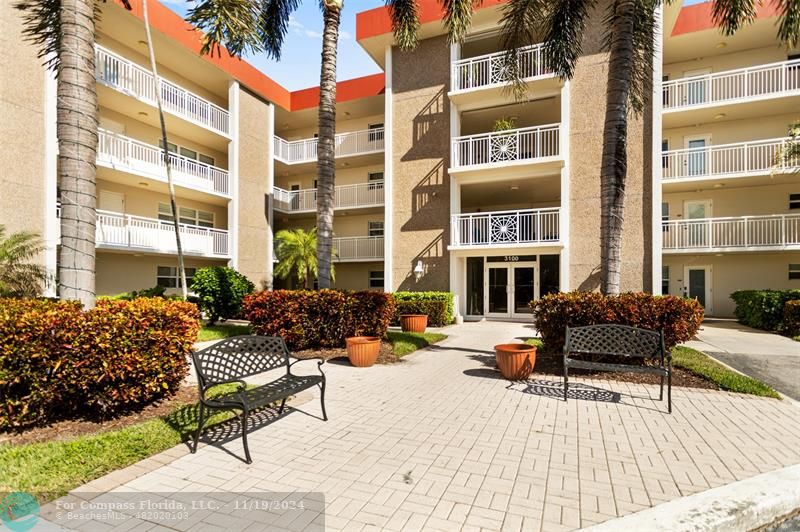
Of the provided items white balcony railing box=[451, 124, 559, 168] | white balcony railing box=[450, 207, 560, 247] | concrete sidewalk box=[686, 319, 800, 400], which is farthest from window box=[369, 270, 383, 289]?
concrete sidewalk box=[686, 319, 800, 400]

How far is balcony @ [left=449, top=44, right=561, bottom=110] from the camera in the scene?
1540 cm

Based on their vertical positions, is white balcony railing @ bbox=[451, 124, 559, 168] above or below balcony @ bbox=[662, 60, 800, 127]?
below

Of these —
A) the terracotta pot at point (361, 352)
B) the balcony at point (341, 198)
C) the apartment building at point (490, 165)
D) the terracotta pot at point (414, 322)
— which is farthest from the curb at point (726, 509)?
the balcony at point (341, 198)

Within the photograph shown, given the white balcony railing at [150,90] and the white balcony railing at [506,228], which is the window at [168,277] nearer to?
the white balcony railing at [150,90]

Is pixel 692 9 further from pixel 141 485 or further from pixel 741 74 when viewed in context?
pixel 141 485

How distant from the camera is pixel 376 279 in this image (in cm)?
2217

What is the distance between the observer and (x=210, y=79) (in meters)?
18.7

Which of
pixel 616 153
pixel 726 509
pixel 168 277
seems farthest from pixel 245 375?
pixel 168 277

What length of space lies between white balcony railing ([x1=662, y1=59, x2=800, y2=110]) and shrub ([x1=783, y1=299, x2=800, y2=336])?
875 cm

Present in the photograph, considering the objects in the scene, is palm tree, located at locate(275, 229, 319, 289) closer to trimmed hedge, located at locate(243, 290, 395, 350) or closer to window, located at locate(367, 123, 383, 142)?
window, located at locate(367, 123, 383, 142)

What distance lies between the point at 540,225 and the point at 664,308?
8.73 m

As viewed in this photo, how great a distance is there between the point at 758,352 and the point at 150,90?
854 inches

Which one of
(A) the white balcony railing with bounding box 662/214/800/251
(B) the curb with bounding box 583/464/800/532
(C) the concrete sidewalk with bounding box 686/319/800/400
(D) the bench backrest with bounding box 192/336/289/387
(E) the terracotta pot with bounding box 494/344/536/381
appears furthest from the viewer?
(A) the white balcony railing with bounding box 662/214/800/251

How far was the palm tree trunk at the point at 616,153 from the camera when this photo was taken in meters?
7.79
